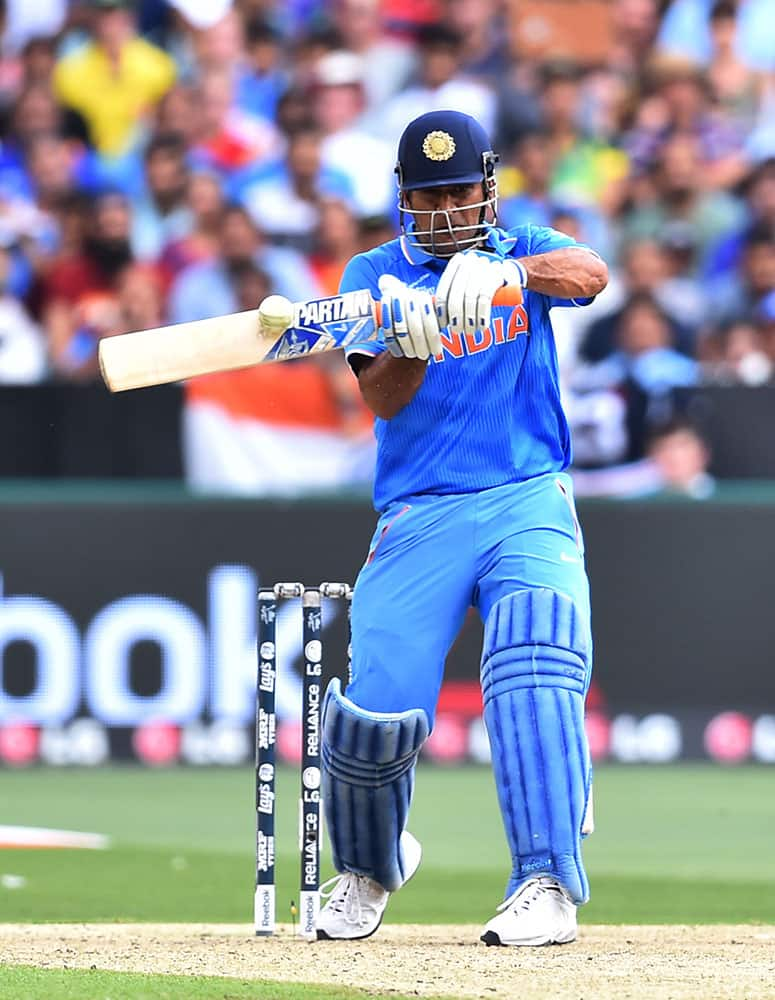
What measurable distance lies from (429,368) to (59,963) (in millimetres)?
1761

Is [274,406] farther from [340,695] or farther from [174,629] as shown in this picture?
[340,695]

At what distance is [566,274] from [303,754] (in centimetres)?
146

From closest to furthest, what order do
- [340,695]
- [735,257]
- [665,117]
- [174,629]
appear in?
[340,695]
[174,629]
[735,257]
[665,117]

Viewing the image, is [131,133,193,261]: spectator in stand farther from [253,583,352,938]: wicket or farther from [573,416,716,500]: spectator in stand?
[253,583,352,938]: wicket

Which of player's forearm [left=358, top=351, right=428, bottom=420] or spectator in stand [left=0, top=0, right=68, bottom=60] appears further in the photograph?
spectator in stand [left=0, top=0, right=68, bottom=60]

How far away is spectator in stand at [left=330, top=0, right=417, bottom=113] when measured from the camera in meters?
13.1

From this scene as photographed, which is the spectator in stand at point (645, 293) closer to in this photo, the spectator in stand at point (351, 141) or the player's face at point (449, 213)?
the spectator in stand at point (351, 141)

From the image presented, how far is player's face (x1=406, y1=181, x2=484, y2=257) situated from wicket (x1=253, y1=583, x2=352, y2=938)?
0.97m

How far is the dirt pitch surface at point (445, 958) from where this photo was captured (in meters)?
4.23

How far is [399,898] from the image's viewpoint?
6.84m

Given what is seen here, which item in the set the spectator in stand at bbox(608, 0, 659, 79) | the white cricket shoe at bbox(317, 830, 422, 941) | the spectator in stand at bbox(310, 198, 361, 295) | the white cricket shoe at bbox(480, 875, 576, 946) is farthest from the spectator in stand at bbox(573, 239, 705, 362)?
the white cricket shoe at bbox(480, 875, 576, 946)

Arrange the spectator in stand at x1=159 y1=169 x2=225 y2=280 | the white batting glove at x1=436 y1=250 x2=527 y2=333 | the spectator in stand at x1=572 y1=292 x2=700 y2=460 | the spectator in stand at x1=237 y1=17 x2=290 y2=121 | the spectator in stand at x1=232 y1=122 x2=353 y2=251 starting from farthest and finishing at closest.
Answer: the spectator in stand at x1=237 y1=17 x2=290 y2=121 → the spectator in stand at x1=232 y1=122 x2=353 y2=251 → the spectator in stand at x1=159 y1=169 x2=225 y2=280 → the spectator in stand at x1=572 y1=292 x2=700 y2=460 → the white batting glove at x1=436 y1=250 x2=527 y2=333

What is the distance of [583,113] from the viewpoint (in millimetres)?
12930

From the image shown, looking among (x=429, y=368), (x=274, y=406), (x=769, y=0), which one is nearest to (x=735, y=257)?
(x=769, y=0)
